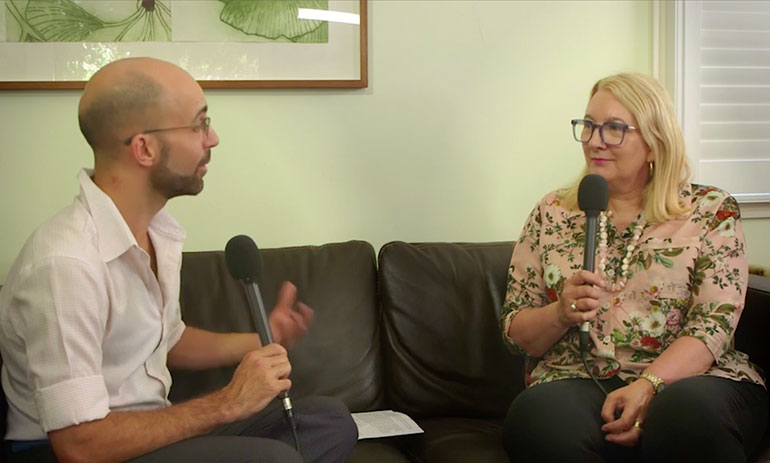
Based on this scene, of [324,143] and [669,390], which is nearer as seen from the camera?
[669,390]

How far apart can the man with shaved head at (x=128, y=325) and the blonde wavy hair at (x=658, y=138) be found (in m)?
0.90

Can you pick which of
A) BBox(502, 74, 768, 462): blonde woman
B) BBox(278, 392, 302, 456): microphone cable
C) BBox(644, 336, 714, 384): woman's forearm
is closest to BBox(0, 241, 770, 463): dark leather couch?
BBox(502, 74, 768, 462): blonde woman

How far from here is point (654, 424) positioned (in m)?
1.71

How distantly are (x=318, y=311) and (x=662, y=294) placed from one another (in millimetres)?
881

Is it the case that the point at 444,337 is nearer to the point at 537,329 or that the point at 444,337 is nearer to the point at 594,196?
the point at 537,329

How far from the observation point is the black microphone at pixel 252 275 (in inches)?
59.5

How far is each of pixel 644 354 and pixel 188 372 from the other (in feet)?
3.65

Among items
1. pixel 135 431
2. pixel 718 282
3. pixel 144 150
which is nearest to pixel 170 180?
pixel 144 150

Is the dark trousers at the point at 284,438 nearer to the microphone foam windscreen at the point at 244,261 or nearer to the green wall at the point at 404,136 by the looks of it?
the microphone foam windscreen at the point at 244,261

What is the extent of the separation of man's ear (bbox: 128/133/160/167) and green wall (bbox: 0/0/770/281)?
83cm

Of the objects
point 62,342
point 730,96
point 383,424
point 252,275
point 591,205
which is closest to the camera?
point 62,342

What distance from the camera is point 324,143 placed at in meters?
2.56

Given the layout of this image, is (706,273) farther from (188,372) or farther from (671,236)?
(188,372)

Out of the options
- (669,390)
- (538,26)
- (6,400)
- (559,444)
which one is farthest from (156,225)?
(538,26)
